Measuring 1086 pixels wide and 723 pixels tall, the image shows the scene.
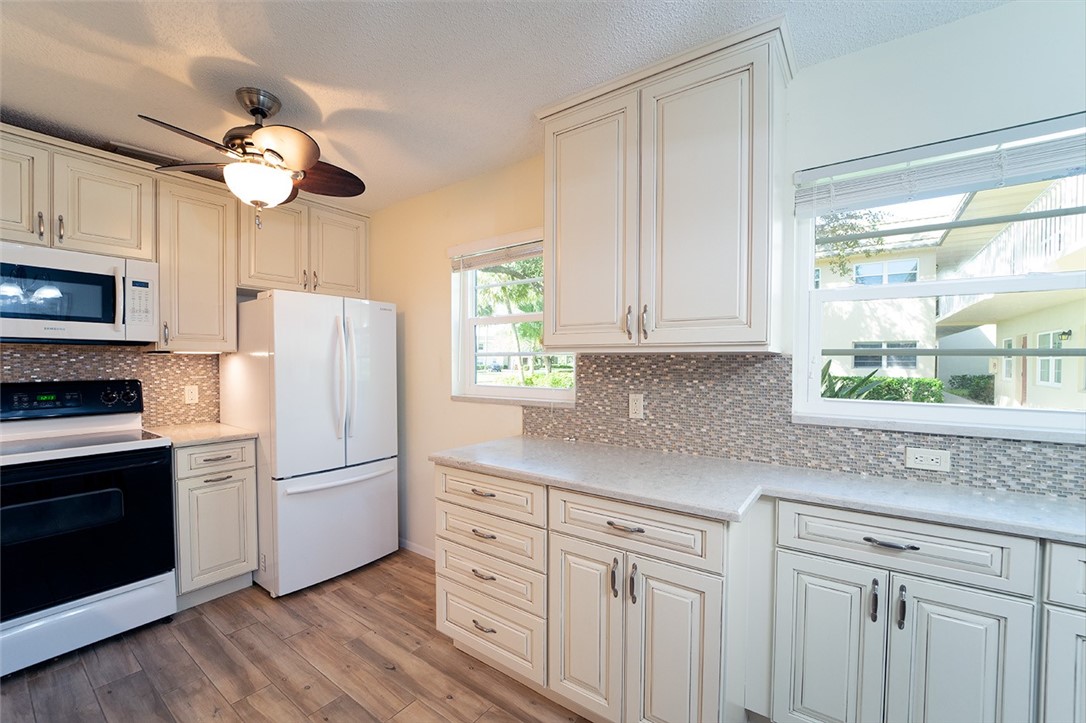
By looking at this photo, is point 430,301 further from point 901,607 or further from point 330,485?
point 901,607

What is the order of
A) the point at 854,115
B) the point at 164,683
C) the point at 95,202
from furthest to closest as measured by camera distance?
the point at 95,202, the point at 164,683, the point at 854,115

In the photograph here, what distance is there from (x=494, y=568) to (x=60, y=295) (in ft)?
7.95

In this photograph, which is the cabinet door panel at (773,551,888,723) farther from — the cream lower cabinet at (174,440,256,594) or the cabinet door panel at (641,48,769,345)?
the cream lower cabinet at (174,440,256,594)

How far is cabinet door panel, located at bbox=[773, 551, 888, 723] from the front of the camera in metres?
1.35

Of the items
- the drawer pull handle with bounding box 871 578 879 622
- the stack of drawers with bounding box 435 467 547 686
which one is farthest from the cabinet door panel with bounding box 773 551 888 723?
the stack of drawers with bounding box 435 467 547 686

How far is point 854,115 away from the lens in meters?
1.70

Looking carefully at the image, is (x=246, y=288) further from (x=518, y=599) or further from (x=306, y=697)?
(x=518, y=599)

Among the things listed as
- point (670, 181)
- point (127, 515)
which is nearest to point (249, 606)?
point (127, 515)

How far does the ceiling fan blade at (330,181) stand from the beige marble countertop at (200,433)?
4.77ft

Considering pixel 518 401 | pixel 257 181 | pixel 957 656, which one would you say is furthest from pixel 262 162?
pixel 957 656

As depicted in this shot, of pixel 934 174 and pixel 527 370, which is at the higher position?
pixel 934 174

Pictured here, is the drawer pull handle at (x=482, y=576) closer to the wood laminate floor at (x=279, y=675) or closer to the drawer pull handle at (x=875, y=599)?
the wood laminate floor at (x=279, y=675)

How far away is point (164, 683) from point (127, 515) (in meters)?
0.78

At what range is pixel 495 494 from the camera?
181cm
